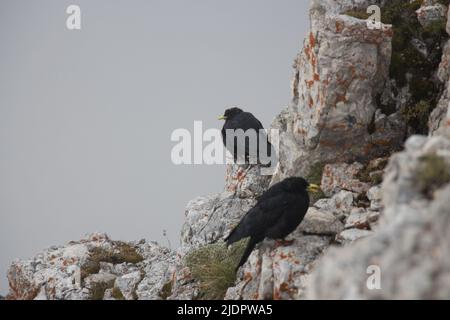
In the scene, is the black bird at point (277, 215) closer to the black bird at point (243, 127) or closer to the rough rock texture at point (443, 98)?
the rough rock texture at point (443, 98)

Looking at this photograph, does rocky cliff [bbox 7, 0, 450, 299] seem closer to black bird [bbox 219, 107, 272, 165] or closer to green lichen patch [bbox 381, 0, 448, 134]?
green lichen patch [bbox 381, 0, 448, 134]

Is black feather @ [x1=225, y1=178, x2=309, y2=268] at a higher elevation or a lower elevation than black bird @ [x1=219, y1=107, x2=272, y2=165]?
lower

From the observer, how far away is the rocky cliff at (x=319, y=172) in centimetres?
1072

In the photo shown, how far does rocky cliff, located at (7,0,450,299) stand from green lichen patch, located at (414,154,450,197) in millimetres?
1976

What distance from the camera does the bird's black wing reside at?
10.6 metres

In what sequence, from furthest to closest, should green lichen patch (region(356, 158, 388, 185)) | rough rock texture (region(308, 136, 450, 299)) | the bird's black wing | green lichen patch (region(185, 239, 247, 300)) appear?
green lichen patch (region(356, 158, 388, 185)) → green lichen patch (region(185, 239, 247, 300)) → the bird's black wing → rough rock texture (region(308, 136, 450, 299))

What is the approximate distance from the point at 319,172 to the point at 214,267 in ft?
13.2

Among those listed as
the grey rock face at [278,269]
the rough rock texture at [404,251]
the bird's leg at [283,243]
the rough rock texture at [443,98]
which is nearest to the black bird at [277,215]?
the bird's leg at [283,243]

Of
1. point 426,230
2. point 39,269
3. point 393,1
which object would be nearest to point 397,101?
point 393,1

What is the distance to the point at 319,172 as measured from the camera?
13.5m

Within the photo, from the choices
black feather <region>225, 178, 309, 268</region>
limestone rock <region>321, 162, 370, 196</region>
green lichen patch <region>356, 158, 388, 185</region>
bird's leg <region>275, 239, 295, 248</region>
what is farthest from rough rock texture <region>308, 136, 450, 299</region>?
limestone rock <region>321, 162, 370, 196</region>

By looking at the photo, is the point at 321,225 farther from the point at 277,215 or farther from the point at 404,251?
the point at 404,251

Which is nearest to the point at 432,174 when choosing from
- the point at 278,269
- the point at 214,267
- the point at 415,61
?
the point at 278,269
